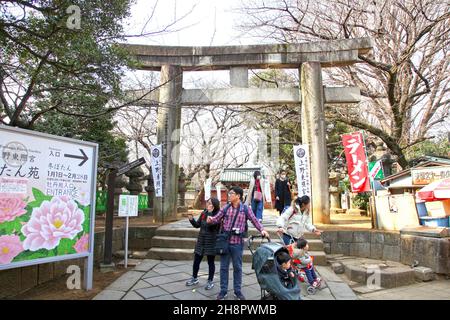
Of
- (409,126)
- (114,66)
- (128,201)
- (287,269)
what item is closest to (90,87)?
(114,66)

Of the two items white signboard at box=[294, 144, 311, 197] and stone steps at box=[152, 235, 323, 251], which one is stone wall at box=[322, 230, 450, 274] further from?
white signboard at box=[294, 144, 311, 197]

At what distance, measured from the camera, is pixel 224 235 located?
4.32 metres

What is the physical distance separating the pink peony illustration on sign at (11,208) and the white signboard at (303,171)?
23.7ft

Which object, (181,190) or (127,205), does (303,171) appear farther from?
(181,190)

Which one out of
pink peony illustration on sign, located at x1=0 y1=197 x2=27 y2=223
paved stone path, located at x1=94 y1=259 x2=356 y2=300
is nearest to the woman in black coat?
paved stone path, located at x1=94 y1=259 x2=356 y2=300

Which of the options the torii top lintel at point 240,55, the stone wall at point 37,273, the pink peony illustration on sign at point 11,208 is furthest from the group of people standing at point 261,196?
the pink peony illustration on sign at point 11,208

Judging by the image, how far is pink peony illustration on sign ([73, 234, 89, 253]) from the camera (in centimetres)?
473

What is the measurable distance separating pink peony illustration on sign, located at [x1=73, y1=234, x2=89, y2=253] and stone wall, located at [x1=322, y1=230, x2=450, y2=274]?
601cm

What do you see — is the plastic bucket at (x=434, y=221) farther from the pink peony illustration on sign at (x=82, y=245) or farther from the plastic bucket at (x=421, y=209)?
the pink peony illustration on sign at (x=82, y=245)

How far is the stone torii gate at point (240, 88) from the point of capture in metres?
9.75

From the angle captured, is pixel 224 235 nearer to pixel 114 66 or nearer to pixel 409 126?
pixel 114 66

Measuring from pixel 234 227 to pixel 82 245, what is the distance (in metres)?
2.66

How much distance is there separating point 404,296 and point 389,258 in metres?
2.59

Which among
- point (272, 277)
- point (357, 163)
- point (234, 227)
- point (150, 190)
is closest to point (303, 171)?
point (357, 163)
